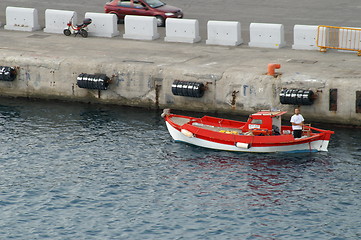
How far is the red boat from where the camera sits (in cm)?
4322

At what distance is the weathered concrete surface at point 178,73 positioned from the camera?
47188 mm

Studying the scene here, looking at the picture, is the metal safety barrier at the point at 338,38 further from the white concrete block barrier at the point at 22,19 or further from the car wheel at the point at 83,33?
the white concrete block barrier at the point at 22,19

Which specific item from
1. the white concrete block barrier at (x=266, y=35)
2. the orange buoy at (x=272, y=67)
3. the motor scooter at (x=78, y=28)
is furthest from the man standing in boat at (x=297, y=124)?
the motor scooter at (x=78, y=28)

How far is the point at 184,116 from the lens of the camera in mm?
46719

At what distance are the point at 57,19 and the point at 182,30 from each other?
914 centimetres

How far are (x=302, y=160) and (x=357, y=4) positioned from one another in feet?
84.1

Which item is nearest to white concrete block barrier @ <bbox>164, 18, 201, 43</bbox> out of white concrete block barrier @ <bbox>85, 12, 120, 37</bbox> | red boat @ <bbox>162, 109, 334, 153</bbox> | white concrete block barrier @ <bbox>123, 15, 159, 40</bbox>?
white concrete block barrier @ <bbox>123, 15, 159, 40</bbox>

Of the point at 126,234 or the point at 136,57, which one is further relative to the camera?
the point at 136,57

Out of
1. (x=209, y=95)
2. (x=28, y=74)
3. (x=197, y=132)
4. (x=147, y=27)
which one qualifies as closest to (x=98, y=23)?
(x=147, y=27)

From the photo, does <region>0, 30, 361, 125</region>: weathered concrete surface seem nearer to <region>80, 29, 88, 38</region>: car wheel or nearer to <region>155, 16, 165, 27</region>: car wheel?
<region>80, 29, 88, 38</region>: car wheel

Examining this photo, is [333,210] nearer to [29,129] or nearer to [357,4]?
[29,129]

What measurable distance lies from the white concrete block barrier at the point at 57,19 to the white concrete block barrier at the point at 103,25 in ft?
4.74

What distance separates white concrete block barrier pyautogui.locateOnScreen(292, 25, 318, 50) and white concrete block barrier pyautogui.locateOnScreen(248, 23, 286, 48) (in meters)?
0.94

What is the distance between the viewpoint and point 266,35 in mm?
53906
